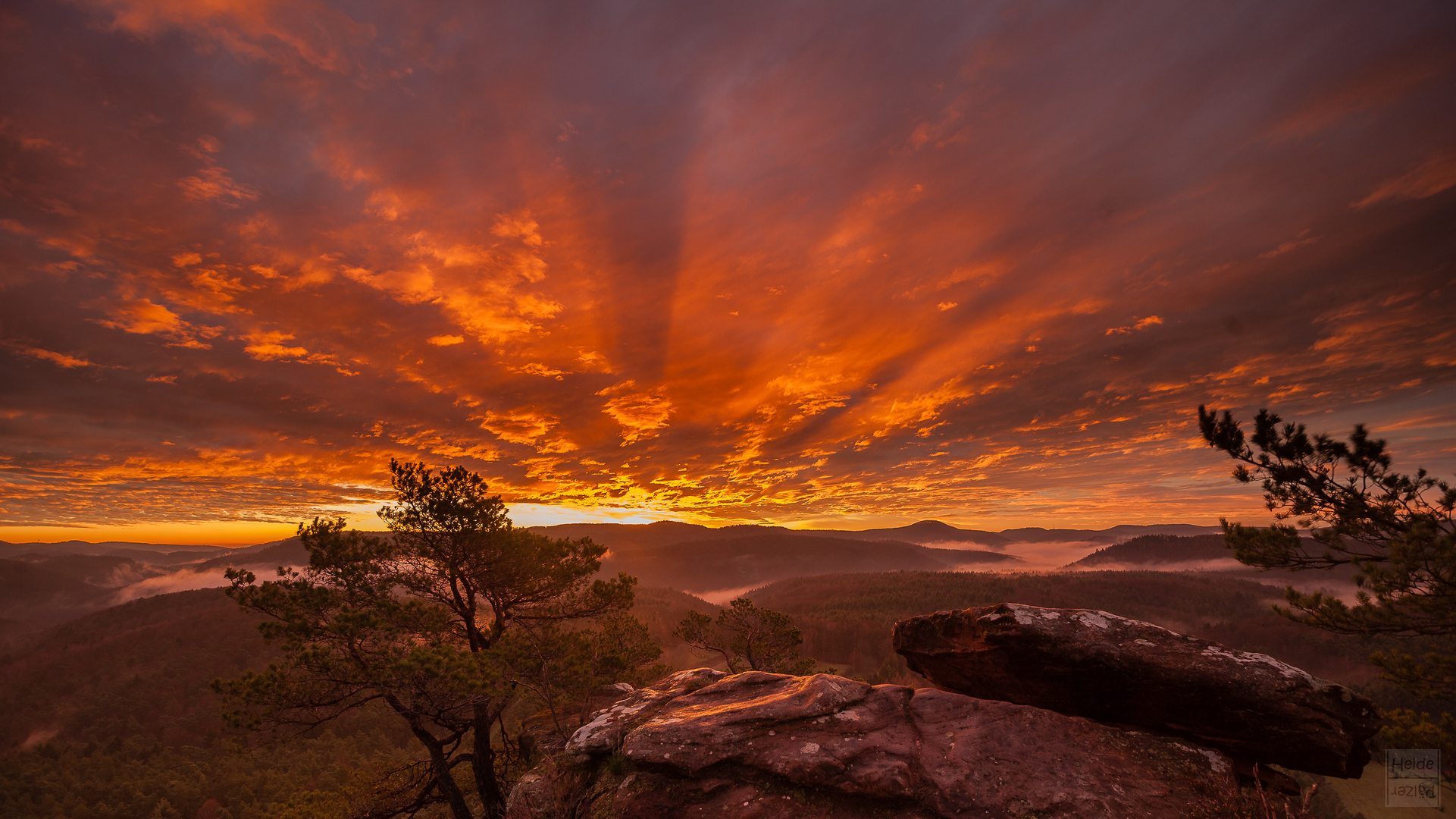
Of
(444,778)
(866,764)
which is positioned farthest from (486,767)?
(866,764)

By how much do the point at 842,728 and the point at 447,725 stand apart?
1317 centimetres

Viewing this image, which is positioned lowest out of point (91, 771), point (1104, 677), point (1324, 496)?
point (91, 771)

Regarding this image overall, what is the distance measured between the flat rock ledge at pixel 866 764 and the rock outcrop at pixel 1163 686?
57 centimetres

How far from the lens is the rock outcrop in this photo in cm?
880

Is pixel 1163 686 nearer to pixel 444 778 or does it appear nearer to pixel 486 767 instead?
pixel 486 767

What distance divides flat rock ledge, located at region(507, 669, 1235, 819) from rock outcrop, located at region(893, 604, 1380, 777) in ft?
1.87

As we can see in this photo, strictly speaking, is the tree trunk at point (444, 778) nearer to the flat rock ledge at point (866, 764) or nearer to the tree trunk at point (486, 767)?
the tree trunk at point (486, 767)

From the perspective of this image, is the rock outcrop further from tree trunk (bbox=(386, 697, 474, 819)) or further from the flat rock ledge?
tree trunk (bbox=(386, 697, 474, 819))

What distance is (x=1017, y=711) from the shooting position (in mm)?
10133

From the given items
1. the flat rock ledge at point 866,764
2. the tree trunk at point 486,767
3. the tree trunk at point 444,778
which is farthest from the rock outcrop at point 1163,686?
the tree trunk at point 444,778

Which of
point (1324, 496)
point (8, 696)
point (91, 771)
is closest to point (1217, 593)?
point (1324, 496)

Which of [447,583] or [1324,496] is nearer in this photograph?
[1324,496]

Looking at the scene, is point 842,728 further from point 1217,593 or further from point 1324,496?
point 1217,593

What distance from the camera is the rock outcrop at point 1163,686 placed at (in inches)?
346
